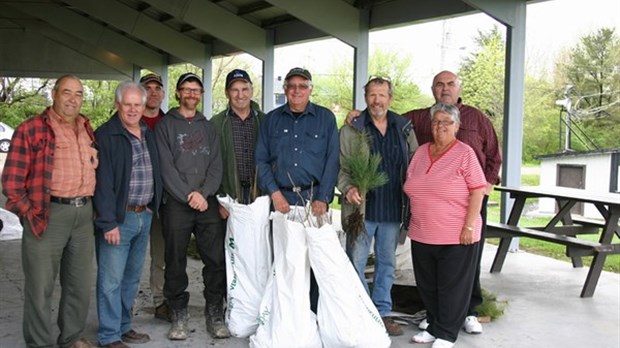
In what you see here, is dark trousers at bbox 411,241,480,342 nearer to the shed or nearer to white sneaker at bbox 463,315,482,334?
white sneaker at bbox 463,315,482,334

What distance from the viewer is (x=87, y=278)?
120 inches

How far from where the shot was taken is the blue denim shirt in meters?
3.26

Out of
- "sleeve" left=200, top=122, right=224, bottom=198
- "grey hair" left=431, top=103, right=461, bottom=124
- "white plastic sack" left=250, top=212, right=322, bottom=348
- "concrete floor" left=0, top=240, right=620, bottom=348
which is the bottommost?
"concrete floor" left=0, top=240, right=620, bottom=348

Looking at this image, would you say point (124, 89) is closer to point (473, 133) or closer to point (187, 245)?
point (187, 245)

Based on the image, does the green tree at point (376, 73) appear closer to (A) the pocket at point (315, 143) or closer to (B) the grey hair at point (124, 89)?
(A) the pocket at point (315, 143)

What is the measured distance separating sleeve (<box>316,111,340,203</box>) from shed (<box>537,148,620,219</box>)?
24.3 ft

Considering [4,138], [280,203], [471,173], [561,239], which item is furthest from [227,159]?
[4,138]

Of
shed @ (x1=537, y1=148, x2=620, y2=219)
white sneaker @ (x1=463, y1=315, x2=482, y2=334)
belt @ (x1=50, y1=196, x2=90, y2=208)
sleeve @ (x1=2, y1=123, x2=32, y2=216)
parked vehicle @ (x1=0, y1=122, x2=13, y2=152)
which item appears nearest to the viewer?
sleeve @ (x1=2, y1=123, x2=32, y2=216)

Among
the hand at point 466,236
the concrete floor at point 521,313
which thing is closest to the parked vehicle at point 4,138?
the concrete floor at point 521,313

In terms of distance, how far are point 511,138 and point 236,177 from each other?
357cm

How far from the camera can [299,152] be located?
3260mm

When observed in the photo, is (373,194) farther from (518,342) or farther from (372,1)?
(372,1)

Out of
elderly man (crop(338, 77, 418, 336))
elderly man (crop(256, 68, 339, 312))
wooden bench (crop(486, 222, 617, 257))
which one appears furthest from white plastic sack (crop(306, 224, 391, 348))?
wooden bench (crop(486, 222, 617, 257))

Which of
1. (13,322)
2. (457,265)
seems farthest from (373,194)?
(13,322)
